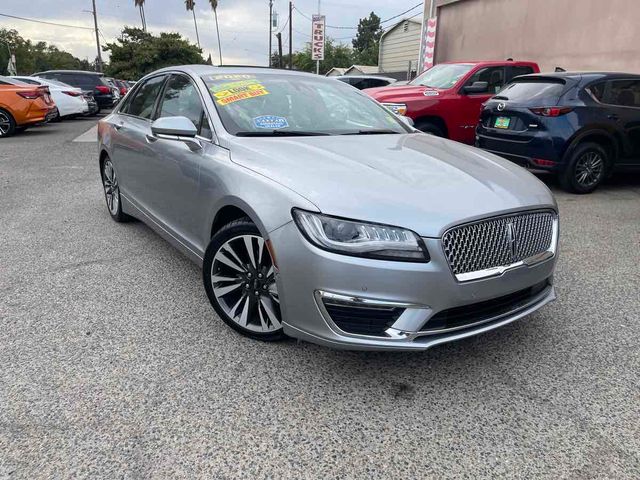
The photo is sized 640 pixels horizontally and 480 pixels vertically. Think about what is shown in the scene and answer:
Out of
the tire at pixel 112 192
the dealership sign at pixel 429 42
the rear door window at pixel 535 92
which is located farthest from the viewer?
the dealership sign at pixel 429 42

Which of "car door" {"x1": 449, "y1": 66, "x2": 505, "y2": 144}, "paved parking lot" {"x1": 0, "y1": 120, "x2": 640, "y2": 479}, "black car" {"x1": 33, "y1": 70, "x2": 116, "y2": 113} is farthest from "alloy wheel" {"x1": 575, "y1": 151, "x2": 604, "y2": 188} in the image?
"black car" {"x1": 33, "y1": 70, "x2": 116, "y2": 113}

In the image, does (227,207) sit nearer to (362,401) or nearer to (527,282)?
(362,401)

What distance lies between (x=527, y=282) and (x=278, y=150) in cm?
151

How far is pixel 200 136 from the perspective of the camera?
10.6 ft

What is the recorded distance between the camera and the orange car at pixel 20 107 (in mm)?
11805

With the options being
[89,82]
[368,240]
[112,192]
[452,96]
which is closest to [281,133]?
[368,240]

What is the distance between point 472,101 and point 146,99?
6.05 m

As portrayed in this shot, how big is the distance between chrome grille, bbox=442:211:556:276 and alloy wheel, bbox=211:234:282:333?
901 millimetres

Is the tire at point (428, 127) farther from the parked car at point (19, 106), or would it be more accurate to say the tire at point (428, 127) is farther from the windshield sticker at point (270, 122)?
the parked car at point (19, 106)

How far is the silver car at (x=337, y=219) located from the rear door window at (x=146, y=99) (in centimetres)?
52

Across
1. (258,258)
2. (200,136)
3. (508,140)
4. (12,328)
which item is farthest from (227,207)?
(508,140)

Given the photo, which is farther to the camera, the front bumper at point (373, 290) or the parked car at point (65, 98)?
the parked car at point (65, 98)

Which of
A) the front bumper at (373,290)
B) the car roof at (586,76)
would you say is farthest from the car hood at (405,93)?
the front bumper at (373,290)

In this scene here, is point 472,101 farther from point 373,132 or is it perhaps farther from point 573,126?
point 373,132
